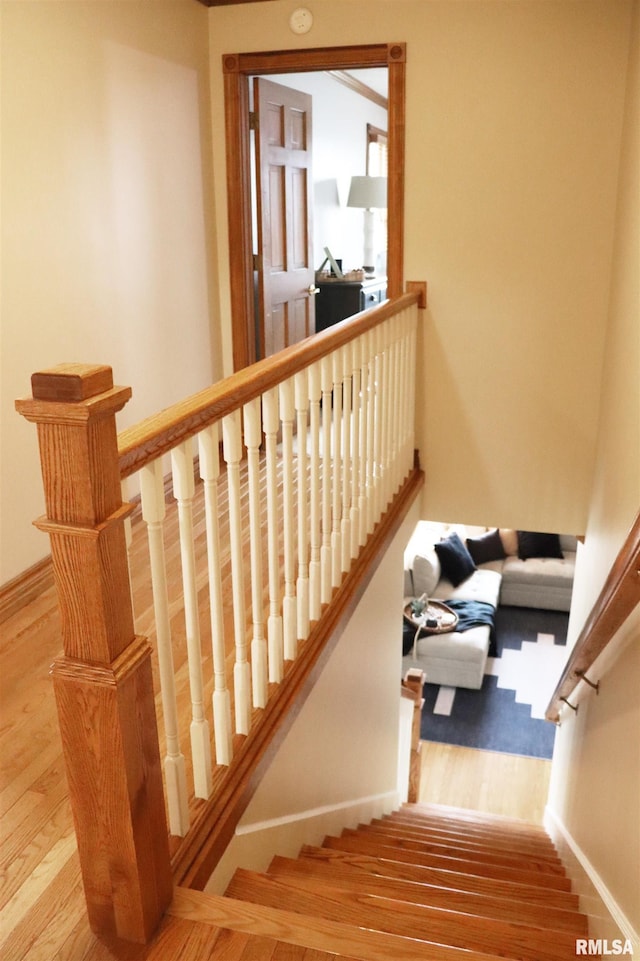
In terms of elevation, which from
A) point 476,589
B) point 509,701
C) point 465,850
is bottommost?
point 509,701

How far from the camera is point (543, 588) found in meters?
8.27

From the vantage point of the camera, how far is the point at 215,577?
69.4 inches

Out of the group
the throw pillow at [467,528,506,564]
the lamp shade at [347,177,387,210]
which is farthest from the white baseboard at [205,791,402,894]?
the lamp shade at [347,177,387,210]

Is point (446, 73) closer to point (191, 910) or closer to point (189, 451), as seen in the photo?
point (189, 451)

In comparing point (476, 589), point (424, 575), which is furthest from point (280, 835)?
point (476, 589)

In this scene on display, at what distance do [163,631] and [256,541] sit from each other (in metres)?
0.50

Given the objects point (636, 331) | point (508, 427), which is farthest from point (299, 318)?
point (636, 331)

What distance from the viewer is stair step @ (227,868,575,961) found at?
74.7 inches

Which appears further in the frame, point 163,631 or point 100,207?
point 100,207

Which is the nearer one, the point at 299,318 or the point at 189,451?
the point at 189,451

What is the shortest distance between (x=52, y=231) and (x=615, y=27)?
269 cm

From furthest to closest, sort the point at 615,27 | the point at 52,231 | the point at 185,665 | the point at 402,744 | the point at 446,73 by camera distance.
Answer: the point at 402,744 → the point at 446,73 → the point at 615,27 → the point at 52,231 → the point at 185,665

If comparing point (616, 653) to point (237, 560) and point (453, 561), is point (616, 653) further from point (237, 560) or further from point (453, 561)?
point (453, 561)

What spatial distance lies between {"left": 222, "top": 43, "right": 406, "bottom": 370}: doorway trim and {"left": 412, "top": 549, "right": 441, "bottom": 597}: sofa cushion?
12.7 ft
